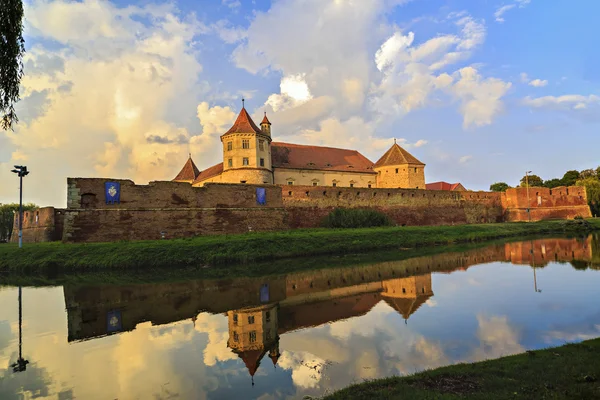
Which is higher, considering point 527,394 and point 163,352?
point 527,394

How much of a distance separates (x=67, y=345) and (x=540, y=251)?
19.1 meters

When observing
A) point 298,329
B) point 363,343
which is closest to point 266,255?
point 298,329

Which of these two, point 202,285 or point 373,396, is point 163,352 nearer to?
point 373,396

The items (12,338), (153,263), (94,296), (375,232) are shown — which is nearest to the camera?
(12,338)

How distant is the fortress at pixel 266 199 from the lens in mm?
17766

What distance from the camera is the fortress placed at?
17766 mm

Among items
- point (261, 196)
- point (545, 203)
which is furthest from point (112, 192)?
point (545, 203)

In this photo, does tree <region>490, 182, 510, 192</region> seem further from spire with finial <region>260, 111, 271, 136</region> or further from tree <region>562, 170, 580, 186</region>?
spire with finial <region>260, 111, 271, 136</region>

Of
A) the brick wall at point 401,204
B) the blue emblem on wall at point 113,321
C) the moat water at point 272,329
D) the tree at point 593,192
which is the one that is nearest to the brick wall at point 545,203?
the brick wall at point 401,204

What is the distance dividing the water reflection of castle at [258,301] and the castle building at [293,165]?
18556 millimetres

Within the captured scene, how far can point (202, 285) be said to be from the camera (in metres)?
11.3

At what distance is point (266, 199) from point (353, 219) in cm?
562

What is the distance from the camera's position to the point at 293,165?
1340 inches

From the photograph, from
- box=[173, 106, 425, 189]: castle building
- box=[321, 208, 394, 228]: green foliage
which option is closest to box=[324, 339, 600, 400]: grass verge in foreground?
box=[321, 208, 394, 228]: green foliage
